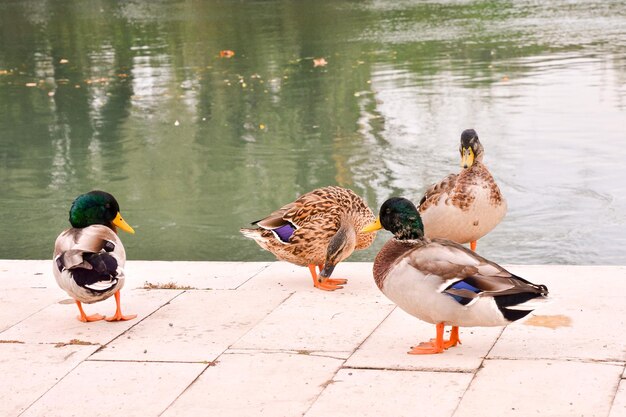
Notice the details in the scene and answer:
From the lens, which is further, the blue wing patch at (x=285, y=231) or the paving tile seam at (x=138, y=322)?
the blue wing patch at (x=285, y=231)

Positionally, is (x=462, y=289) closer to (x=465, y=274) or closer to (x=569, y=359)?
(x=465, y=274)

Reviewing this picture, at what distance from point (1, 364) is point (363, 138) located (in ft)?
23.2

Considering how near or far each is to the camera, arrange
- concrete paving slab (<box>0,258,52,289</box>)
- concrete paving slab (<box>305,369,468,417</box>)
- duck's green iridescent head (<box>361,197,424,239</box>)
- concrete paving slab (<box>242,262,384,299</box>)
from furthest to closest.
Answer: concrete paving slab (<box>0,258,52,289</box>) < concrete paving slab (<box>242,262,384,299</box>) < duck's green iridescent head (<box>361,197,424,239</box>) < concrete paving slab (<box>305,369,468,417</box>)

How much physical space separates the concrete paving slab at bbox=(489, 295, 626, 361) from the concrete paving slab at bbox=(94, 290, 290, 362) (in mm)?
1450

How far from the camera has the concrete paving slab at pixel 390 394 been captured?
4855 mm

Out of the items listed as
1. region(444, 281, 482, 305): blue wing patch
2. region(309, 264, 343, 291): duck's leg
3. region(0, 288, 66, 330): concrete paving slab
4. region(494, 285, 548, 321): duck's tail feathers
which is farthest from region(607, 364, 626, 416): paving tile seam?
region(0, 288, 66, 330): concrete paving slab

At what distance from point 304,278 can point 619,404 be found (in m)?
2.97

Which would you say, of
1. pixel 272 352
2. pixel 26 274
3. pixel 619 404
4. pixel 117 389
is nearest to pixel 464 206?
pixel 272 352

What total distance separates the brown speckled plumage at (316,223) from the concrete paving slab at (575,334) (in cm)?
133

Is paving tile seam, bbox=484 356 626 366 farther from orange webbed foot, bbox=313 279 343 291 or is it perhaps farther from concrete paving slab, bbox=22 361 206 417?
orange webbed foot, bbox=313 279 343 291

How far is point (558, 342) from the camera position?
5.62 metres

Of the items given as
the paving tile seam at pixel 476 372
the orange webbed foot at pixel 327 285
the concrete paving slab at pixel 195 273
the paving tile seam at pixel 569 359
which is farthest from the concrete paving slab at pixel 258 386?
the concrete paving slab at pixel 195 273

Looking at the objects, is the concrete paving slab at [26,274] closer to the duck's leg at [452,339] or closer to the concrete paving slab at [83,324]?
the concrete paving slab at [83,324]

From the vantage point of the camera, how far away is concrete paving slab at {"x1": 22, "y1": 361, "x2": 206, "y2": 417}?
509cm
